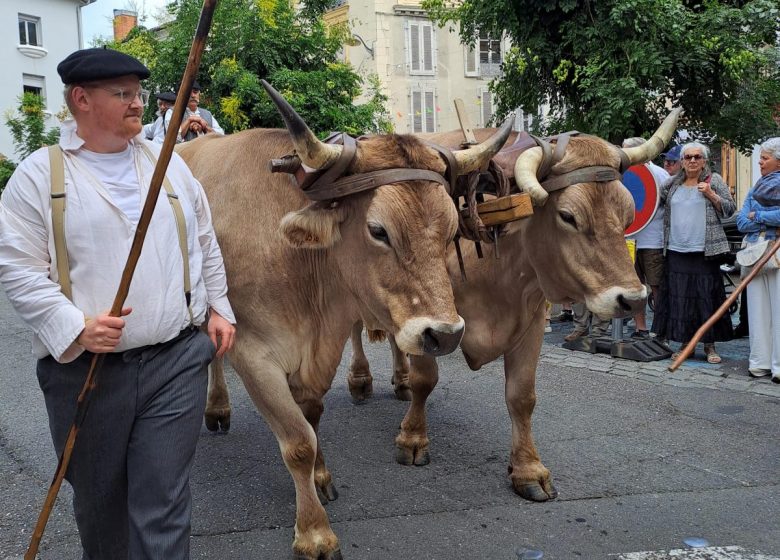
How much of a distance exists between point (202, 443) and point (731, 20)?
8.50m

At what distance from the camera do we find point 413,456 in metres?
4.61

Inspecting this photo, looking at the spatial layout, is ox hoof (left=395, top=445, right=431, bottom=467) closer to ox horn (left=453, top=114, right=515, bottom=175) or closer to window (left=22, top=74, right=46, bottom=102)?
ox horn (left=453, top=114, right=515, bottom=175)

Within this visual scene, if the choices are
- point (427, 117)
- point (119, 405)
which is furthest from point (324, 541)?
point (427, 117)

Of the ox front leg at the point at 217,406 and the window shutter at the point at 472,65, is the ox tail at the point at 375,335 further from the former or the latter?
the window shutter at the point at 472,65

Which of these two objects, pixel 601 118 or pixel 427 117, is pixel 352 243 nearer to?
pixel 601 118

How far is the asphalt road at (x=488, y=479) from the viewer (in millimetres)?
3553

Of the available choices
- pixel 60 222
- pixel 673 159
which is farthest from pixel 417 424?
pixel 673 159

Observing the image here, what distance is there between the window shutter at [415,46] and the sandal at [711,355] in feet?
79.6

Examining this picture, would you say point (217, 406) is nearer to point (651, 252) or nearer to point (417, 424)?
point (417, 424)

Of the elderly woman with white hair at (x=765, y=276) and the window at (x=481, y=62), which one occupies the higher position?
the window at (x=481, y=62)

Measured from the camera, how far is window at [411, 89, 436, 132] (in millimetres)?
30125

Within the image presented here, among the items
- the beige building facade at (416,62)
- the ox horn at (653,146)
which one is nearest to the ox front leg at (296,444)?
the ox horn at (653,146)

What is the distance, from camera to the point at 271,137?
3.73 metres

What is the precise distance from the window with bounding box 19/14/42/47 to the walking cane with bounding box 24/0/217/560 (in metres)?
38.2
